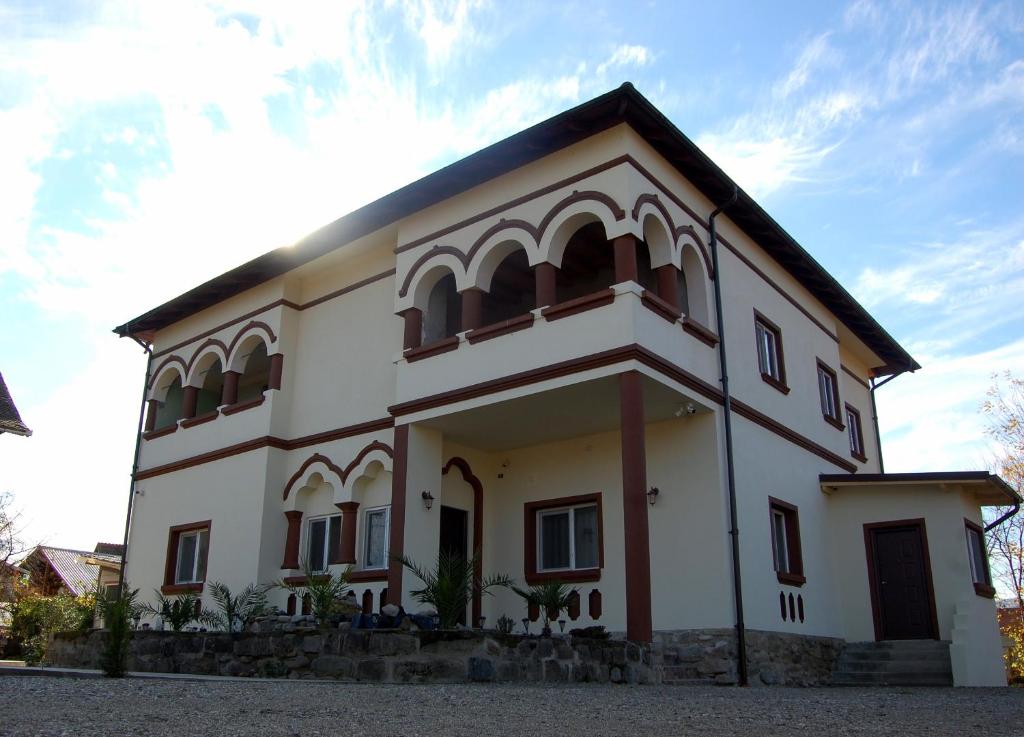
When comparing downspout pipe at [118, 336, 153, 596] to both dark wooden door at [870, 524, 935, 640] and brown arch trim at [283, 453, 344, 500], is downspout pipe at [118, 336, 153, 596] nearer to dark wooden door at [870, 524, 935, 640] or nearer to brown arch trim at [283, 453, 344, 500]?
brown arch trim at [283, 453, 344, 500]

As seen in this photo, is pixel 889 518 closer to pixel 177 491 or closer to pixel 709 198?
pixel 709 198

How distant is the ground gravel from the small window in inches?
346

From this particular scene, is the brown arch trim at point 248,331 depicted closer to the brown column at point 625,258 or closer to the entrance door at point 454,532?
the entrance door at point 454,532

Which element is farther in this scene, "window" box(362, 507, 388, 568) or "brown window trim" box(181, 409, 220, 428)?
"brown window trim" box(181, 409, 220, 428)

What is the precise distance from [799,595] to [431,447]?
6.20 metres

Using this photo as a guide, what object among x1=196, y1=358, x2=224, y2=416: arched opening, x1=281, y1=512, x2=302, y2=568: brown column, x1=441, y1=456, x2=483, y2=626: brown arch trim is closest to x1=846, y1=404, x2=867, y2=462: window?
x1=441, y1=456, x2=483, y2=626: brown arch trim

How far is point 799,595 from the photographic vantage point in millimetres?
14453

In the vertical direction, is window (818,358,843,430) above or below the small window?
above

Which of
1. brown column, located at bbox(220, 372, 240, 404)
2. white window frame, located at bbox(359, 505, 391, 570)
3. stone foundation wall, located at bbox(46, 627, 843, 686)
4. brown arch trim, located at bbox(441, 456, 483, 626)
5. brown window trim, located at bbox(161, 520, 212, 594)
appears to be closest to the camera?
stone foundation wall, located at bbox(46, 627, 843, 686)

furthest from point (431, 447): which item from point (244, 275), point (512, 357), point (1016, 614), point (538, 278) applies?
point (1016, 614)

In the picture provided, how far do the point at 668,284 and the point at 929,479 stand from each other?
229 inches

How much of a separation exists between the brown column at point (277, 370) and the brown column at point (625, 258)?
7.40m

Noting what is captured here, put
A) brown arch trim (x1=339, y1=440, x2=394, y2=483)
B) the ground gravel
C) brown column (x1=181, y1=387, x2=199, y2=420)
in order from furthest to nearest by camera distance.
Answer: brown column (x1=181, y1=387, x2=199, y2=420) < brown arch trim (x1=339, y1=440, x2=394, y2=483) < the ground gravel

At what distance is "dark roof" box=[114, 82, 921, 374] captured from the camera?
41.9ft
